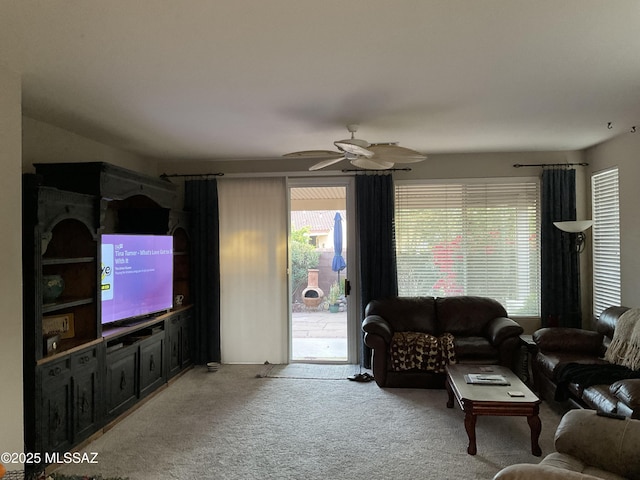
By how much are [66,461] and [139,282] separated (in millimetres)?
1641

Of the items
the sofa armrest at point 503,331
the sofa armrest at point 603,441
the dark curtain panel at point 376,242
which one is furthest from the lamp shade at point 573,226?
the sofa armrest at point 603,441

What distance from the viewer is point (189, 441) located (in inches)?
135

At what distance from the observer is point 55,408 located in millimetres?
3074

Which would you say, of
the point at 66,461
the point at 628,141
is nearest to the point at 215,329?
the point at 66,461

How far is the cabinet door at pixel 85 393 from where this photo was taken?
3.28 m

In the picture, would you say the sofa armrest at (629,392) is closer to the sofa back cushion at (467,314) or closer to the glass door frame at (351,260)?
the sofa back cushion at (467,314)

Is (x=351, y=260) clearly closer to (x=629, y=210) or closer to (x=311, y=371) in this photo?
(x=311, y=371)

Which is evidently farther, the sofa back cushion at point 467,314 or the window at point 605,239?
the sofa back cushion at point 467,314

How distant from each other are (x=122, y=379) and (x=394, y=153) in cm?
305

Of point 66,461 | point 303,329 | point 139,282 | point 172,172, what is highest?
point 172,172

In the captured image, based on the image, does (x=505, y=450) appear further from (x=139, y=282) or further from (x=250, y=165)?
(x=250, y=165)

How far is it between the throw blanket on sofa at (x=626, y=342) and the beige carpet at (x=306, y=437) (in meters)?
0.72

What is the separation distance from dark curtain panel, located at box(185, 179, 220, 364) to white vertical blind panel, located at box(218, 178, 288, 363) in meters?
0.13

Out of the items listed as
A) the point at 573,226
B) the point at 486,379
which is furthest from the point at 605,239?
the point at 486,379
